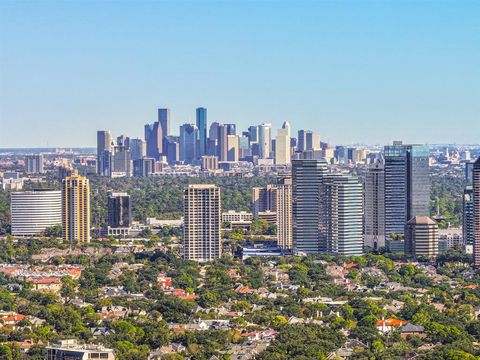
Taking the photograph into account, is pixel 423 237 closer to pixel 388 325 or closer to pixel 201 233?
pixel 201 233

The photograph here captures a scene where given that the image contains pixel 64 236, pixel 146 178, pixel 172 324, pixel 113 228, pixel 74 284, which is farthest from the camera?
pixel 146 178

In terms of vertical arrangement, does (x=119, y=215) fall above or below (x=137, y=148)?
below

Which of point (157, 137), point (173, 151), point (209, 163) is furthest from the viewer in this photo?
point (173, 151)

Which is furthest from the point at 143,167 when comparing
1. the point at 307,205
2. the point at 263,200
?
the point at 307,205

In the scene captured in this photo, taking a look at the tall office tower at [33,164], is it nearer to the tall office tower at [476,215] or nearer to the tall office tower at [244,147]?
the tall office tower at [244,147]

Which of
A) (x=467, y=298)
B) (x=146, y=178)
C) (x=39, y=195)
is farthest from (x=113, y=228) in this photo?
(x=146, y=178)

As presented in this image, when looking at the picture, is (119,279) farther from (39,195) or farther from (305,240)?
(39,195)
